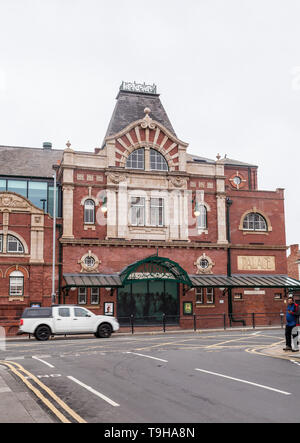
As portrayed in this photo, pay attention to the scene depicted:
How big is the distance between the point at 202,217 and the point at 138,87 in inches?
515

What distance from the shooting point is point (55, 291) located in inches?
1423

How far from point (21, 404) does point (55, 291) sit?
2599cm

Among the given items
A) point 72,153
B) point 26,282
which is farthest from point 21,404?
point 72,153

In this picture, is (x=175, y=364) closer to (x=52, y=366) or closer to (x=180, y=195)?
(x=52, y=366)

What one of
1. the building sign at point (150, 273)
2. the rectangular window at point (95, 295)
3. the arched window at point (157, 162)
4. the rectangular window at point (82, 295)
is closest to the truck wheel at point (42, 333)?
the rectangular window at point (82, 295)

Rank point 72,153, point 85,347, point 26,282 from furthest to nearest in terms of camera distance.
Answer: point 72,153 → point 26,282 → point 85,347

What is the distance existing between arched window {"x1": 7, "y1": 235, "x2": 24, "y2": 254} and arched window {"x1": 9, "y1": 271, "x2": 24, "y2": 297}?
157 cm

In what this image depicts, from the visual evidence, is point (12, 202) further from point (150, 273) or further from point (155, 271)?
point (155, 271)

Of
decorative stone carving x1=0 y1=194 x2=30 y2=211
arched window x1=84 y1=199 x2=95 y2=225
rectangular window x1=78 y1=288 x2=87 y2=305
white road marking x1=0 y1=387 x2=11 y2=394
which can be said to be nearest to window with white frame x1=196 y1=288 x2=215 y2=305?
rectangular window x1=78 y1=288 x2=87 y2=305

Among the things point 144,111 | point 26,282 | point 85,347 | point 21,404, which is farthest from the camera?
point 144,111

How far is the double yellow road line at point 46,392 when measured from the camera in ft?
30.8

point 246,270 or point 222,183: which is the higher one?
point 222,183

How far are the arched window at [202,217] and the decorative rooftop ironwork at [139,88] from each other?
11401mm

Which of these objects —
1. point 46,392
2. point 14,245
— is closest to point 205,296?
point 14,245
